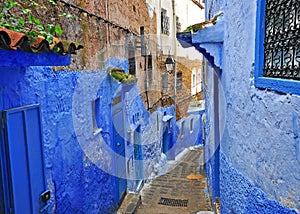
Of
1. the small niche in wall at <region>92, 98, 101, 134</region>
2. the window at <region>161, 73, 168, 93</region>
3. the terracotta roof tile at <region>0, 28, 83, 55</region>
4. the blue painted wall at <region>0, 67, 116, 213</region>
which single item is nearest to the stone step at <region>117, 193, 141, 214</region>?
the blue painted wall at <region>0, 67, 116, 213</region>

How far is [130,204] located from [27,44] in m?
6.23

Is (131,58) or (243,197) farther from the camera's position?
(131,58)

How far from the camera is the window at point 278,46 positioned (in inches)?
78.9

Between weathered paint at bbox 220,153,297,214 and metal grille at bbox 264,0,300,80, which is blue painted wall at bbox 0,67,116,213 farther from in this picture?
metal grille at bbox 264,0,300,80

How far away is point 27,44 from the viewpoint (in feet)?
7.29

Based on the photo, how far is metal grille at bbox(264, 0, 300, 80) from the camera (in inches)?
78.6

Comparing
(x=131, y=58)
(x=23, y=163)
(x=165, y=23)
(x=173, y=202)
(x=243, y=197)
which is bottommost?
(x=173, y=202)

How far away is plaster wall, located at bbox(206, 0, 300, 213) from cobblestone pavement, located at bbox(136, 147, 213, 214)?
12.6 ft

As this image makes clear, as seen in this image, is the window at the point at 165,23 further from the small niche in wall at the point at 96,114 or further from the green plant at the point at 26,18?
the green plant at the point at 26,18

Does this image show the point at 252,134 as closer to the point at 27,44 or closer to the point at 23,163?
the point at 27,44

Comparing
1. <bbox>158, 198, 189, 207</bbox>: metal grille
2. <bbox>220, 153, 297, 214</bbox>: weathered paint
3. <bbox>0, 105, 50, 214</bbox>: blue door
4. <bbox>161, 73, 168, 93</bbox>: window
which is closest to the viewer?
<bbox>220, 153, 297, 214</bbox>: weathered paint

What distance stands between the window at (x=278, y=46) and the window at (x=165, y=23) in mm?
11545

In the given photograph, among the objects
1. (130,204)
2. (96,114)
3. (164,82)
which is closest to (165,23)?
(164,82)

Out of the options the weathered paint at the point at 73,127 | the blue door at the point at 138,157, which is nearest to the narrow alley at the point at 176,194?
the blue door at the point at 138,157
